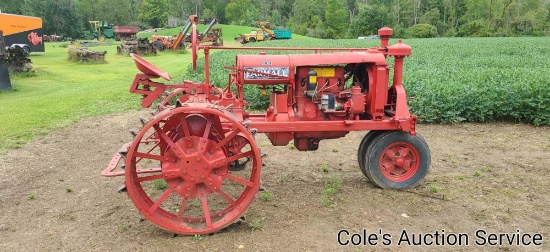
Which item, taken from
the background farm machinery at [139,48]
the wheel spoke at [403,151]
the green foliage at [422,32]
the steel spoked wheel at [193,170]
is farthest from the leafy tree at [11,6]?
the wheel spoke at [403,151]

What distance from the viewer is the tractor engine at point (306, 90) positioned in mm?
4812

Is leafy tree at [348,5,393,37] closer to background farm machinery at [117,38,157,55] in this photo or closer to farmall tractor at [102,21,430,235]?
background farm machinery at [117,38,157,55]

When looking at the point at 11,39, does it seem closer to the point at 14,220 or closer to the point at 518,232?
the point at 14,220

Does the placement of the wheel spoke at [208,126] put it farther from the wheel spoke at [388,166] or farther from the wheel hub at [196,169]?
the wheel spoke at [388,166]

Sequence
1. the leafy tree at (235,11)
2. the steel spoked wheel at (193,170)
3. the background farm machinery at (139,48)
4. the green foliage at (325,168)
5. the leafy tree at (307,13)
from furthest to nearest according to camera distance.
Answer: the leafy tree at (235,11) < the leafy tree at (307,13) < the background farm machinery at (139,48) < the green foliage at (325,168) < the steel spoked wheel at (193,170)

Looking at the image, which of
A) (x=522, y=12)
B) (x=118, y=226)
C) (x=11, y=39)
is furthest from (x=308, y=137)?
(x=522, y=12)

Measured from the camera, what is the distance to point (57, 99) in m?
11.7

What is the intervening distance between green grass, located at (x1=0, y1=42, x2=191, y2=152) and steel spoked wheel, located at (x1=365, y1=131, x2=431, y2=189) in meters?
5.76

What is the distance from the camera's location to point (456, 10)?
76938 mm

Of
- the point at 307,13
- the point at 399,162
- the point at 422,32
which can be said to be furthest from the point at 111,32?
the point at 399,162

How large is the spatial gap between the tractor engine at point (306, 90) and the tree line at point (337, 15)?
51932mm

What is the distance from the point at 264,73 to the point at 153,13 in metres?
70.4

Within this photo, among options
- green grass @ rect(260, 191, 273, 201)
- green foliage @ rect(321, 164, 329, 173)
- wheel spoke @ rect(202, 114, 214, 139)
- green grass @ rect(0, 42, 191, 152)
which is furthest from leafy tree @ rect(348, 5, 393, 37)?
wheel spoke @ rect(202, 114, 214, 139)

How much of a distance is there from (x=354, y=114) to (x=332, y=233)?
1498 millimetres
